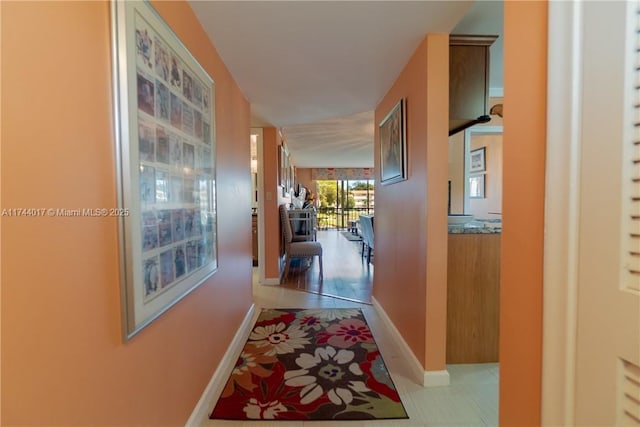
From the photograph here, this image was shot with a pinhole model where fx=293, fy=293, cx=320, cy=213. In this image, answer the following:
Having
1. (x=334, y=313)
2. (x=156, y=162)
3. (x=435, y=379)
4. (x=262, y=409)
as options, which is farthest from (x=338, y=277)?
(x=156, y=162)

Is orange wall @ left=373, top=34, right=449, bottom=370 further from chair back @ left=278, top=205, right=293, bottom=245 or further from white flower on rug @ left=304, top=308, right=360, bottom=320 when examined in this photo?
chair back @ left=278, top=205, right=293, bottom=245

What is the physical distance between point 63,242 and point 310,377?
5.36 ft

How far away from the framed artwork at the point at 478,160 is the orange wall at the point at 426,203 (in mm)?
3054

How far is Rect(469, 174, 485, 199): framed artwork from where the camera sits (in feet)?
15.0

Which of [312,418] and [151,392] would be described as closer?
[151,392]

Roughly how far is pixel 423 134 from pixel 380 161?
112 centimetres

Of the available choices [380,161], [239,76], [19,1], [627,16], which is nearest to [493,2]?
[627,16]

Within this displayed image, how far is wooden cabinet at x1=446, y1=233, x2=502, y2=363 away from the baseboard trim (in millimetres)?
1507

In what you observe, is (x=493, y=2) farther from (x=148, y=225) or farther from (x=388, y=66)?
(x=148, y=225)

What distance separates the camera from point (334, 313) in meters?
2.95

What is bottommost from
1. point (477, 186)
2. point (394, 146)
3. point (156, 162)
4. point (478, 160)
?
point (156, 162)

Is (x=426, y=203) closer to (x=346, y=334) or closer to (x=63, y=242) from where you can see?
(x=346, y=334)

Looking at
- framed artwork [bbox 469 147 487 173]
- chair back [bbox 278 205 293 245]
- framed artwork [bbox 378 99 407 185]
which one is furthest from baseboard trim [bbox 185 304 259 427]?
framed artwork [bbox 469 147 487 173]

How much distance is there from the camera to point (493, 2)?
1.61 m
